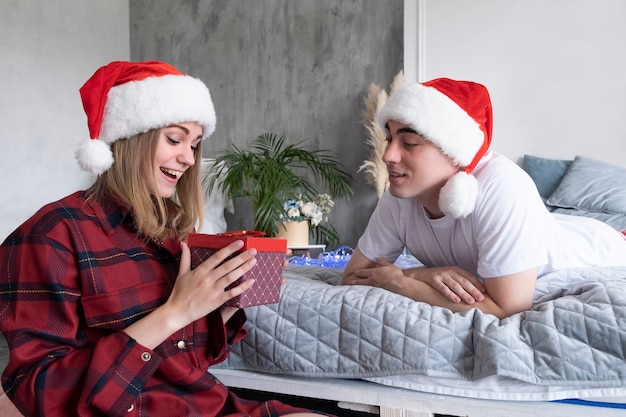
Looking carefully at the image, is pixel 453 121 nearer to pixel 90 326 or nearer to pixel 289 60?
pixel 90 326

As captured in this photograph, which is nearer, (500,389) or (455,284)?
(500,389)

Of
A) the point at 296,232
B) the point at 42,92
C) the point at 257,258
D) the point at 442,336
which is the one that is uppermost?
the point at 42,92

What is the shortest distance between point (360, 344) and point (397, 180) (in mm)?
458

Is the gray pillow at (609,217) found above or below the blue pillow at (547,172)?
below

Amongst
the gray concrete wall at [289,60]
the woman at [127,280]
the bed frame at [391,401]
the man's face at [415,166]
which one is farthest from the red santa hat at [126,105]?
the gray concrete wall at [289,60]

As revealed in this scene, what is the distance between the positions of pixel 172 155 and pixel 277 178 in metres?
2.65

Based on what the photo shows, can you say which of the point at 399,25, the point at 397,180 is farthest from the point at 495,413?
the point at 399,25

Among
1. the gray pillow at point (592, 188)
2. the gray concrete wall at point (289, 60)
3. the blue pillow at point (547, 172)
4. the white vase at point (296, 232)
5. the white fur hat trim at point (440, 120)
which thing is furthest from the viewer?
the gray concrete wall at point (289, 60)

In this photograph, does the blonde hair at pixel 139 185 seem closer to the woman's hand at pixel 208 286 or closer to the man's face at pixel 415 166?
the woman's hand at pixel 208 286

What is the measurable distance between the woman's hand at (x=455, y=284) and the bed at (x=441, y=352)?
0.08 metres

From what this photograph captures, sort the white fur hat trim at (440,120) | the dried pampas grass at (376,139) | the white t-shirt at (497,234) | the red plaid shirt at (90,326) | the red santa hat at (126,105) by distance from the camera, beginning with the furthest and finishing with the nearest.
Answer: the dried pampas grass at (376,139) < the white fur hat trim at (440,120) < the white t-shirt at (497,234) < the red santa hat at (126,105) < the red plaid shirt at (90,326)

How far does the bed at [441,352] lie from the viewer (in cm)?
122

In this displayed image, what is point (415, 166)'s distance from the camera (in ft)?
5.08

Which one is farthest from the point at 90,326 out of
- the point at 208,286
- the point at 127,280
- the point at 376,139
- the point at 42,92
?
the point at 42,92
